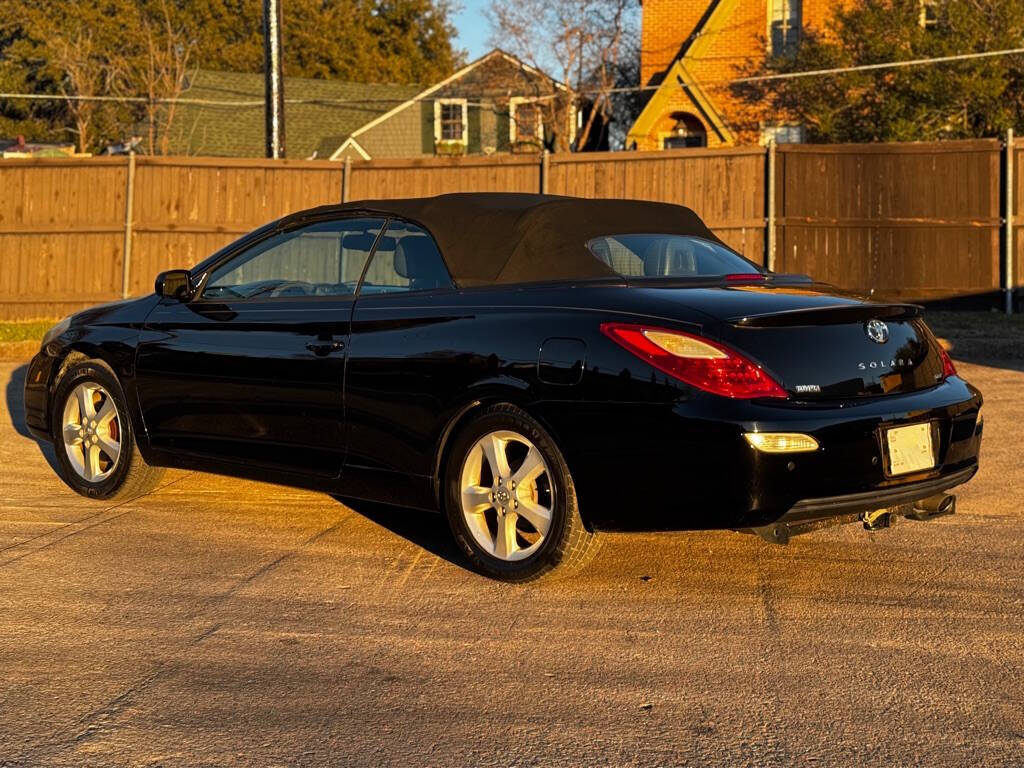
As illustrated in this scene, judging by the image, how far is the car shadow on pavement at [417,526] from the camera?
6.03 m

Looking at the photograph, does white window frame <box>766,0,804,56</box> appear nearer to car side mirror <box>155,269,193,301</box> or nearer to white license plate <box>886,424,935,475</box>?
car side mirror <box>155,269,193,301</box>

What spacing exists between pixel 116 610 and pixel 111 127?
43631 mm

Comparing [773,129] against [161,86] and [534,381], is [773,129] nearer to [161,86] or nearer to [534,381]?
[161,86]

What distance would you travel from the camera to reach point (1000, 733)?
372 centimetres

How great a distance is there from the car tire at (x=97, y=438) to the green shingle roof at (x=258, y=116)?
3431cm

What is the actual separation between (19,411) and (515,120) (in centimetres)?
3050

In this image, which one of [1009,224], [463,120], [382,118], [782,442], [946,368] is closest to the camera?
[782,442]

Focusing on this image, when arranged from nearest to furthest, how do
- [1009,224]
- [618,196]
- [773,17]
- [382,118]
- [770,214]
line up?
[1009,224], [770,214], [618,196], [773,17], [382,118]

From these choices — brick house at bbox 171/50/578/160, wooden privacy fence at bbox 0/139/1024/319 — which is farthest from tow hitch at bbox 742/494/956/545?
brick house at bbox 171/50/578/160

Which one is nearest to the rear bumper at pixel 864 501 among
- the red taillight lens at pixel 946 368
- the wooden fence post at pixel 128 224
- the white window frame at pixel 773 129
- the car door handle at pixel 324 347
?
the red taillight lens at pixel 946 368

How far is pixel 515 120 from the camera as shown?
3978 centimetres

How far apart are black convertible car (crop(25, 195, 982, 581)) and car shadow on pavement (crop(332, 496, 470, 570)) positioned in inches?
15.8

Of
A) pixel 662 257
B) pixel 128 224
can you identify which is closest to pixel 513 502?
pixel 662 257

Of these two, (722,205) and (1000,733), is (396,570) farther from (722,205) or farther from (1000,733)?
(722,205)
